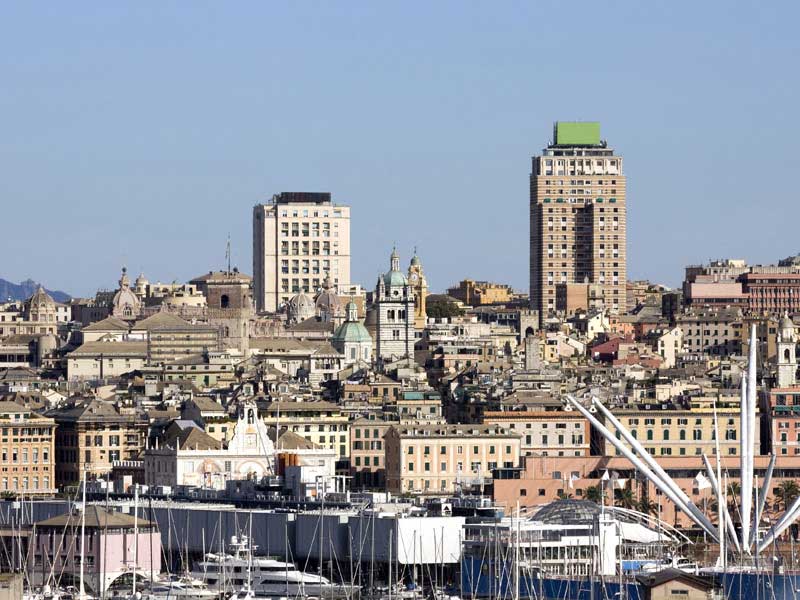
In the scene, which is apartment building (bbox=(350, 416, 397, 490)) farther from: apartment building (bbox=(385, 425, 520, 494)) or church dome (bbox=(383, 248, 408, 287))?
church dome (bbox=(383, 248, 408, 287))

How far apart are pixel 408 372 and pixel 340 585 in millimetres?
69783

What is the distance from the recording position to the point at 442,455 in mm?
133750

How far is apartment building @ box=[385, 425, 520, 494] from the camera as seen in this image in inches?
5231

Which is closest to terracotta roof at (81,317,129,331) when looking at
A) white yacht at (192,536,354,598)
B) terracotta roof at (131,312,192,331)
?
terracotta roof at (131,312,192,331)

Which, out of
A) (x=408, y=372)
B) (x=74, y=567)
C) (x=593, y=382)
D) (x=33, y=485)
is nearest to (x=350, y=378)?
(x=408, y=372)

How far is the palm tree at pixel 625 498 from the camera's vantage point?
4668 inches

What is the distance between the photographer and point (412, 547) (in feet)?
322

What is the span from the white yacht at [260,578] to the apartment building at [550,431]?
4100 centimetres

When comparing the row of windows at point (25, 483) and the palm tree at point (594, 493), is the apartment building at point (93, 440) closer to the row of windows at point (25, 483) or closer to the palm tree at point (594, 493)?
the row of windows at point (25, 483)

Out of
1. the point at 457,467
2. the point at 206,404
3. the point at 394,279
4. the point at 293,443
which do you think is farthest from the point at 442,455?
the point at 394,279

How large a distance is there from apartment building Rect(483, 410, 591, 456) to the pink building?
129 ft

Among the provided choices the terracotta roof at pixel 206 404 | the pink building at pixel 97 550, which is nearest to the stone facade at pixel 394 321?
the terracotta roof at pixel 206 404

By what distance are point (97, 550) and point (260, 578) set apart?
16.7 feet

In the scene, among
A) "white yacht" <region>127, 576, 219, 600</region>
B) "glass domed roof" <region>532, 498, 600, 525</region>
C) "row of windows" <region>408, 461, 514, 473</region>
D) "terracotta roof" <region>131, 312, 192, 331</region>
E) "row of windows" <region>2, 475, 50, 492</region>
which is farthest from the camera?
"terracotta roof" <region>131, 312, 192, 331</region>
